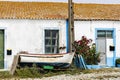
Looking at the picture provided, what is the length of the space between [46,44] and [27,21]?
2004mm

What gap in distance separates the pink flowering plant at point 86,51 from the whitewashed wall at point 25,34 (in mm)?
1165

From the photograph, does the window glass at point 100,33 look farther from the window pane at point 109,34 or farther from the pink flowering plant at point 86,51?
the pink flowering plant at point 86,51

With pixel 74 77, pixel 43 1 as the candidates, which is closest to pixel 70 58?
pixel 74 77

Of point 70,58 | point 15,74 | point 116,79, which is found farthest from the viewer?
point 70,58

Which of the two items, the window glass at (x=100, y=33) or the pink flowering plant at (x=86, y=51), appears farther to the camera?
the window glass at (x=100, y=33)

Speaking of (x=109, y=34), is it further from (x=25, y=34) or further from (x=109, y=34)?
(x=25, y=34)

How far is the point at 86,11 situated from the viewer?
32719 mm

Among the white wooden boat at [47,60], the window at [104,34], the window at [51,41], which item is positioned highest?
the window at [104,34]

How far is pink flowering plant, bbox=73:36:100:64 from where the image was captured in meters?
29.3

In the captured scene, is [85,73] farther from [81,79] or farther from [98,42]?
[98,42]

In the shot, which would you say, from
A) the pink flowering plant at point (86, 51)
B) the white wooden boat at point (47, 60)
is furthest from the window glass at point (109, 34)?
the white wooden boat at point (47, 60)

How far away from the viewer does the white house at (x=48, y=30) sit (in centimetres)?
2938

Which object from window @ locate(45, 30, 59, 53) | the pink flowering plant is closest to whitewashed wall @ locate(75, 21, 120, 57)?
the pink flowering plant

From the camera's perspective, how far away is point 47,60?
25828 millimetres
